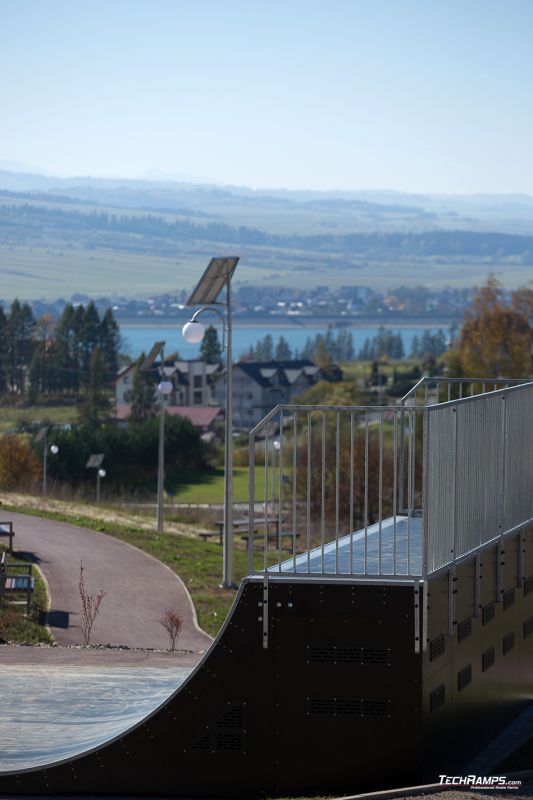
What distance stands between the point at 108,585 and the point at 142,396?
94008mm

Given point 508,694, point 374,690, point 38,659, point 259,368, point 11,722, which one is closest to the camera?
point 374,690

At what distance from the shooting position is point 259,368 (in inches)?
6506

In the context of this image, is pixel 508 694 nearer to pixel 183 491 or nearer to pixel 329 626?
pixel 329 626

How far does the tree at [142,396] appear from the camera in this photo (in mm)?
114812

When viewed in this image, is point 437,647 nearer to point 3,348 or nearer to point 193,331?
point 193,331

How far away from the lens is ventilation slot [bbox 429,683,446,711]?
28.3 feet

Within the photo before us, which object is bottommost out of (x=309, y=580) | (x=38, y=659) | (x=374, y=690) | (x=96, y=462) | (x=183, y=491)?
(x=183, y=491)

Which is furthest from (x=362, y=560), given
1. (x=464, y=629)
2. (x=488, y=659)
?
(x=488, y=659)

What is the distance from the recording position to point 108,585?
75.8 feet

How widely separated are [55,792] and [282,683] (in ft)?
5.90

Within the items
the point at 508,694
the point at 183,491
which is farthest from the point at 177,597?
the point at 183,491

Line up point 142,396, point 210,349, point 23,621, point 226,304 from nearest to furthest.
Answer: point 23,621 < point 226,304 < point 142,396 < point 210,349

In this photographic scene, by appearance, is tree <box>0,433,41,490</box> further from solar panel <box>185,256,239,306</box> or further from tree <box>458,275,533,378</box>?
solar panel <box>185,256,239,306</box>

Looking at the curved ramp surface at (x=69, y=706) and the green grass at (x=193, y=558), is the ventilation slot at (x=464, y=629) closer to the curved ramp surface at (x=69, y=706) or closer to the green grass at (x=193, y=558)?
the curved ramp surface at (x=69, y=706)
